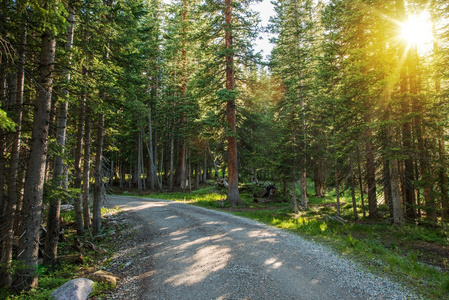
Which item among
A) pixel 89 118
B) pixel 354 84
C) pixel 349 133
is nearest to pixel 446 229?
pixel 349 133

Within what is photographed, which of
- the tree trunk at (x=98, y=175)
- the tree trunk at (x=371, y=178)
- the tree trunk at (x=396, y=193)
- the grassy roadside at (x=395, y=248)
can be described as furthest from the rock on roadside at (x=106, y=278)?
the tree trunk at (x=371, y=178)

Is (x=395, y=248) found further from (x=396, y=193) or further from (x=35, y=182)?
(x=35, y=182)

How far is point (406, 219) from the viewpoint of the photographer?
11523 millimetres

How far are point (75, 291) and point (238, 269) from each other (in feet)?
13.0

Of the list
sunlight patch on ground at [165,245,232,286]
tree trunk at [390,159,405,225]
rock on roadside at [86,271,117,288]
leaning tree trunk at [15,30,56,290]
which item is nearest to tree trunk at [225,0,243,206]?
sunlight patch on ground at [165,245,232,286]

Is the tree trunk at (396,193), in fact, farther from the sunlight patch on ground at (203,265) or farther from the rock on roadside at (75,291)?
the rock on roadside at (75,291)

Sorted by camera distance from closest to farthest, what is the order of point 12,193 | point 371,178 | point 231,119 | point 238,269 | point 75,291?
point 75,291 < point 238,269 < point 12,193 < point 371,178 < point 231,119

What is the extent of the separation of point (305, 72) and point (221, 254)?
16.0 meters

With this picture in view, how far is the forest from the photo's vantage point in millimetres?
5820

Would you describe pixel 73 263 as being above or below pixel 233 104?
below

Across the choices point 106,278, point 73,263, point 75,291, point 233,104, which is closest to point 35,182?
point 75,291

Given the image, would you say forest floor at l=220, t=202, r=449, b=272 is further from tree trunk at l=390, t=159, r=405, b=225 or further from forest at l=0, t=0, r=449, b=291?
forest at l=0, t=0, r=449, b=291

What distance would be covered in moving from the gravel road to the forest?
2751mm

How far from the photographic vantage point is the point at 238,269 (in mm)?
6070
